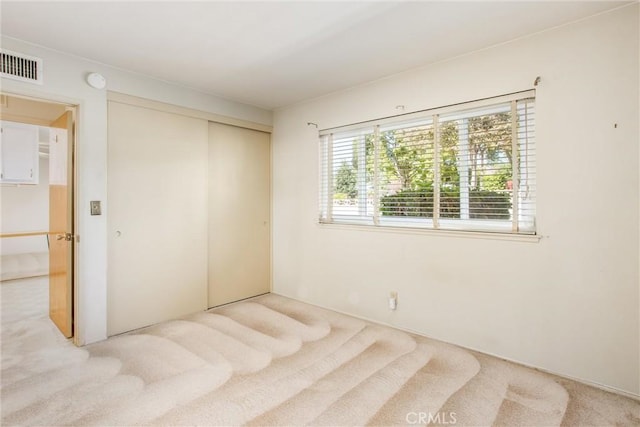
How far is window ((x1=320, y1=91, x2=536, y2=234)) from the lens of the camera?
239 centimetres

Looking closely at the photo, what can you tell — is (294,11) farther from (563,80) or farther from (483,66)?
(563,80)

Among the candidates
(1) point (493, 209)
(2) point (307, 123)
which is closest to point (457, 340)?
(1) point (493, 209)

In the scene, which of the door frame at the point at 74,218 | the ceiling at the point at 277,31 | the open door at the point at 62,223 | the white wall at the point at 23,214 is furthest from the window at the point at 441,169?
the white wall at the point at 23,214

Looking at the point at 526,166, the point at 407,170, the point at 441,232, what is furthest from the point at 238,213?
the point at 526,166

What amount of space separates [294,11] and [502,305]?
2531 millimetres

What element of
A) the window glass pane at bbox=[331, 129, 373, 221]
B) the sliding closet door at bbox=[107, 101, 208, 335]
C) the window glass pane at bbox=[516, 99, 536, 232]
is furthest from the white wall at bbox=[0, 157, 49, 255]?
the window glass pane at bbox=[516, 99, 536, 232]

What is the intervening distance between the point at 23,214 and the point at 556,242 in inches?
310

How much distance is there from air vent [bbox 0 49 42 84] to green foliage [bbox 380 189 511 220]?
3.00 m

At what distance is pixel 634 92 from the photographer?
1.95 m

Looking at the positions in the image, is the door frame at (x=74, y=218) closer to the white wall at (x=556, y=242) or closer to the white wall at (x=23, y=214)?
the white wall at (x=556, y=242)

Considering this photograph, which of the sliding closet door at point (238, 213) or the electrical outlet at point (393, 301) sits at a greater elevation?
the sliding closet door at point (238, 213)

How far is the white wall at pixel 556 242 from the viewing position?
6.55ft

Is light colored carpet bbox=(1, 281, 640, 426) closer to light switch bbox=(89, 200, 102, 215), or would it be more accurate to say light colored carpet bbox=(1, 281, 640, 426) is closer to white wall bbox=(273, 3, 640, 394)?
white wall bbox=(273, 3, 640, 394)

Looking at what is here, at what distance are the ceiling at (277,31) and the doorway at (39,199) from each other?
0.68 m
